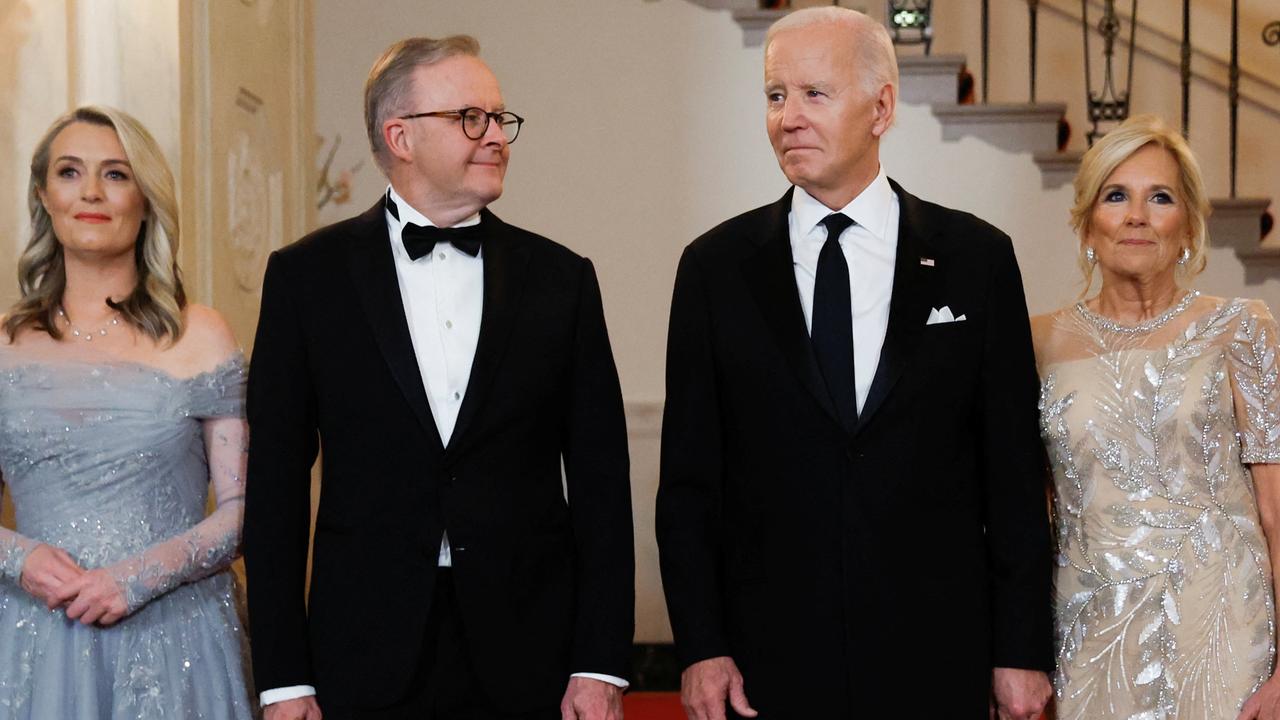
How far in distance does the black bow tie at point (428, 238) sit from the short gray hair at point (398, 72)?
17cm

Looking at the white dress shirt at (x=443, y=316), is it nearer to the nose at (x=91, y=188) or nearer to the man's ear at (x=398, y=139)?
the man's ear at (x=398, y=139)

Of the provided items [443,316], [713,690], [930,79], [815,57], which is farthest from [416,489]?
[930,79]

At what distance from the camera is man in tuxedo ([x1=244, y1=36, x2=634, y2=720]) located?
2332 millimetres

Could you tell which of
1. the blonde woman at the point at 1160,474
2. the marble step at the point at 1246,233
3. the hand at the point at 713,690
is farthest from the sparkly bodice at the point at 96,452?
the marble step at the point at 1246,233

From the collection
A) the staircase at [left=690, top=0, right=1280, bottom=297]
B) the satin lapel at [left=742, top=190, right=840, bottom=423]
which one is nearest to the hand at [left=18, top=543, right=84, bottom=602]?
the satin lapel at [left=742, top=190, right=840, bottom=423]

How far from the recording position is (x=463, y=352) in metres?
2.43

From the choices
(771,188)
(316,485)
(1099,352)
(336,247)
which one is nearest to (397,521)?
(336,247)

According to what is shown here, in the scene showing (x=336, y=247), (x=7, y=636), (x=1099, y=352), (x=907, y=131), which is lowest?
(x=7, y=636)

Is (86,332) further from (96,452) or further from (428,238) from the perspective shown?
(428,238)

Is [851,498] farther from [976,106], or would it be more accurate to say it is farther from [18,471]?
[976,106]

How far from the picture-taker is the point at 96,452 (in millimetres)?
2629

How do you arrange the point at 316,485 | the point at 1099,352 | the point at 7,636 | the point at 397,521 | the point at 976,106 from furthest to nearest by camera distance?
the point at 976,106
the point at 316,485
the point at 1099,352
the point at 7,636
the point at 397,521

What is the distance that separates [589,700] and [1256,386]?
130 centimetres

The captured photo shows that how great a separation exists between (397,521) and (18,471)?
756mm
